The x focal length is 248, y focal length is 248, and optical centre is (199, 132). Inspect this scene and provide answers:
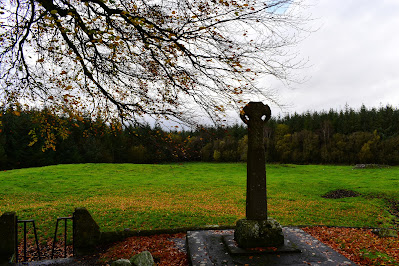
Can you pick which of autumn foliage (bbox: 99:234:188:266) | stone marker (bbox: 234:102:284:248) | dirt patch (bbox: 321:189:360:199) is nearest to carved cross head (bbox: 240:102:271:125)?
stone marker (bbox: 234:102:284:248)

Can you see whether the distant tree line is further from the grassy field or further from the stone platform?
the stone platform

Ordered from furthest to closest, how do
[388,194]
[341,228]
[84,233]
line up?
[388,194] → [341,228] → [84,233]

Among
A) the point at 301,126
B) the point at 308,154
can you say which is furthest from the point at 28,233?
the point at 301,126

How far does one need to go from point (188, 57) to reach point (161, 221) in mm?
8803

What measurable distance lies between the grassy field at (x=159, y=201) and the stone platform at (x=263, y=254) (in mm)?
5012

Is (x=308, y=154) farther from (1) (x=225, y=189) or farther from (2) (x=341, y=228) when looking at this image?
(2) (x=341, y=228)

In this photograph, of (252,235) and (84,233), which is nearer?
(252,235)

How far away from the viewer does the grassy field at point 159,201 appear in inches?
524

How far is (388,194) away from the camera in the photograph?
21.1m

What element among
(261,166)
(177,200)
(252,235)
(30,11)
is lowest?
(177,200)

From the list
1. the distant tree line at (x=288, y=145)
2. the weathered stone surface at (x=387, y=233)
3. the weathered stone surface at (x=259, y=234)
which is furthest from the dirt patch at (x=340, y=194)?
the distant tree line at (x=288, y=145)

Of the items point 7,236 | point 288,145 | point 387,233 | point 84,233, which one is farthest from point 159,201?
point 288,145

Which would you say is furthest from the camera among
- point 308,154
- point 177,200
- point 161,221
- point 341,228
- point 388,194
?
point 308,154

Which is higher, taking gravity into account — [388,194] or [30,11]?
[30,11]
